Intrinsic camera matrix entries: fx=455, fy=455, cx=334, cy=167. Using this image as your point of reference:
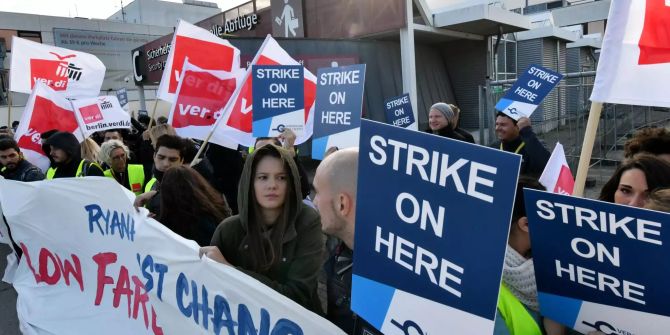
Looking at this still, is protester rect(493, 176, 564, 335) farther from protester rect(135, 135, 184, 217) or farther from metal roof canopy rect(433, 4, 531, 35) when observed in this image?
metal roof canopy rect(433, 4, 531, 35)

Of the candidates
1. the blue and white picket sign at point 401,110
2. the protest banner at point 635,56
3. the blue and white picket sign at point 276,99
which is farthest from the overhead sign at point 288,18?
the protest banner at point 635,56

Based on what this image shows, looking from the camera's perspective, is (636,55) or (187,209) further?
(187,209)

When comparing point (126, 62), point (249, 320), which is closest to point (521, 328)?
point (249, 320)

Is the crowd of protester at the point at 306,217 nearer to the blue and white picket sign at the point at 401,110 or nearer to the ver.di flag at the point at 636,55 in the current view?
the ver.di flag at the point at 636,55

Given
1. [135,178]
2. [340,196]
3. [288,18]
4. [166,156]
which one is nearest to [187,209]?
[166,156]

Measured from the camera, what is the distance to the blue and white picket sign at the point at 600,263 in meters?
1.20

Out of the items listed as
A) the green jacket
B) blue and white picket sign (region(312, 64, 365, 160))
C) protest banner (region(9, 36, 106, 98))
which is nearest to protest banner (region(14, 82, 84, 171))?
protest banner (region(9, 36, 106, 98))

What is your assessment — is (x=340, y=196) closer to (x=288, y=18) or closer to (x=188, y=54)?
(x=188, y=54)

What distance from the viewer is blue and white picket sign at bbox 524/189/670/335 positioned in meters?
1.20

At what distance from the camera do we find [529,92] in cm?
486

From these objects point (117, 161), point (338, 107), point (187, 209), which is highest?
point (338, 107)

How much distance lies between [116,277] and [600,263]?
2.76 m

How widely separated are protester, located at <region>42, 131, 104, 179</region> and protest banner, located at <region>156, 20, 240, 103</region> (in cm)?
95

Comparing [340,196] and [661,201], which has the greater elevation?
[340,196]
